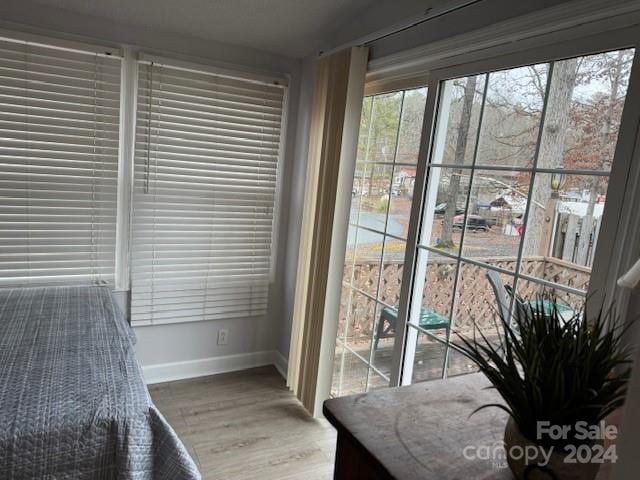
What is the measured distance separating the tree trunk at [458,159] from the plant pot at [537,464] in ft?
3.76

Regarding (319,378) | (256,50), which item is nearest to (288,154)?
(256,50)

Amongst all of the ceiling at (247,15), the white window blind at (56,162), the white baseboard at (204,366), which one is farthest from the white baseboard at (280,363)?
the ceiling at (247,15)

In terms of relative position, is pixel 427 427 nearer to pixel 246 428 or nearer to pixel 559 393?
pixel 559 393

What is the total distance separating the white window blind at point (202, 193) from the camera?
274 centimetres

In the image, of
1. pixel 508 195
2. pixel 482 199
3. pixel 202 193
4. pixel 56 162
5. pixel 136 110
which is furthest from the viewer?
pixel 202 193

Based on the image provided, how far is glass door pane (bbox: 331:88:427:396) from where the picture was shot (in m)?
2.23

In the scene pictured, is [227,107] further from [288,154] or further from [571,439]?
[571,439]

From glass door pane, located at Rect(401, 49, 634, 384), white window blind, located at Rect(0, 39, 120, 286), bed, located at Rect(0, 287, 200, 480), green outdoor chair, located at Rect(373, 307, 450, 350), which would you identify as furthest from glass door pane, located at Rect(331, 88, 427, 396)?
white window blind, located at Rect(0, 39, 120, 286)

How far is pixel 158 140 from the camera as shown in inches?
108

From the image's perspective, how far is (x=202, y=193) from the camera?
292cm

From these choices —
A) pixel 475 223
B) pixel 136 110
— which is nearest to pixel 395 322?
pixel 475 223

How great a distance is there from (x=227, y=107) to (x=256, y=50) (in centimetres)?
44

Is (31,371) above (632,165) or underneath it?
underneath

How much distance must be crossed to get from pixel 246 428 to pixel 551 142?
2142 mm
